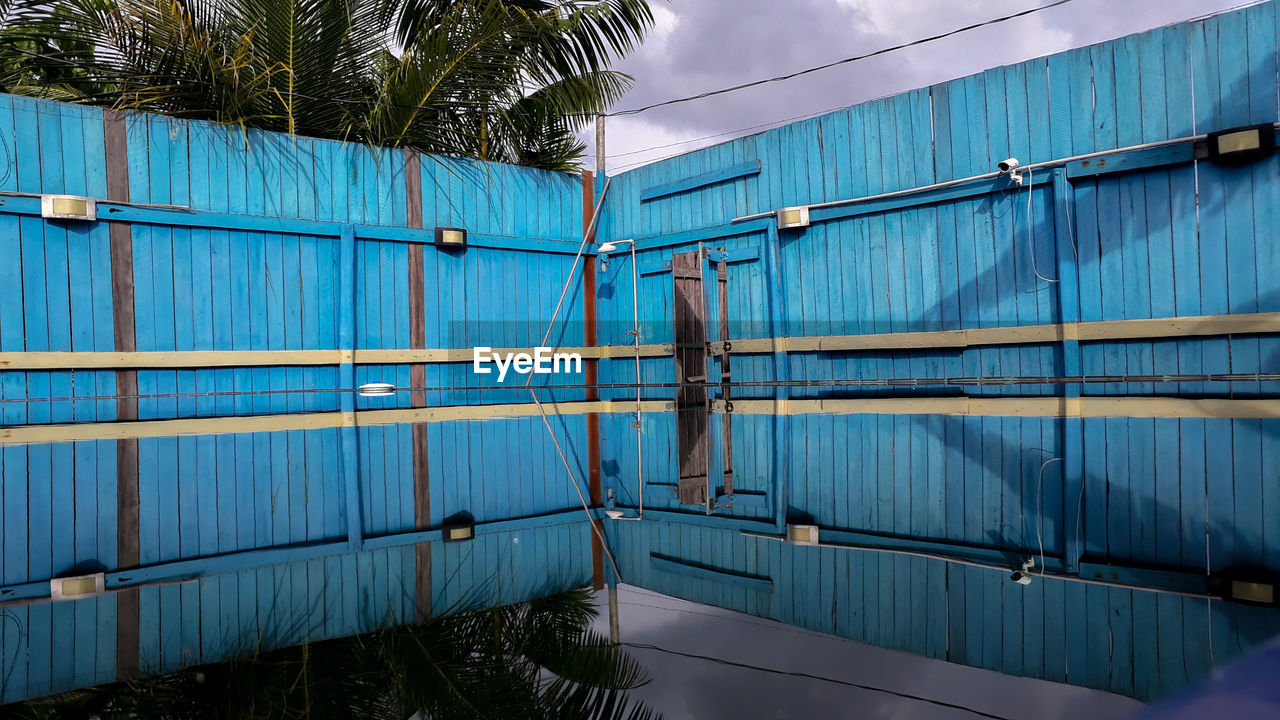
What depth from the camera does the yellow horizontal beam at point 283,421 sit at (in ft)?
16.9

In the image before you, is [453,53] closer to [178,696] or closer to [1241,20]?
[1241,20]

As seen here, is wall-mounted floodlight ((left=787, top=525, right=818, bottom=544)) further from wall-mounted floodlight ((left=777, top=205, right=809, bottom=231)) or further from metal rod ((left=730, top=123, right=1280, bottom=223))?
wall-mounted floodlight ((left=777, top=205, right=809, bottom=231))

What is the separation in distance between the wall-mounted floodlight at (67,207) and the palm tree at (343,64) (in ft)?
3.39

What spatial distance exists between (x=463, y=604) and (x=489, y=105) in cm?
719

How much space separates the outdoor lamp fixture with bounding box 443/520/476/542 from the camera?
298 cm

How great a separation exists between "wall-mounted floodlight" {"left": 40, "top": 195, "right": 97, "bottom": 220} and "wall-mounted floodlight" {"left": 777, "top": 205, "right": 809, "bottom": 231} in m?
5.66

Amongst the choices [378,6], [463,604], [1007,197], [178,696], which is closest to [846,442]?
[1007,197]

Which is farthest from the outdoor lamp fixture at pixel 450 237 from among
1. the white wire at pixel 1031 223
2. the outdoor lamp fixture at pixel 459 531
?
the white wire at pixel 1031 223

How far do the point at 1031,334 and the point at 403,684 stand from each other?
521cm

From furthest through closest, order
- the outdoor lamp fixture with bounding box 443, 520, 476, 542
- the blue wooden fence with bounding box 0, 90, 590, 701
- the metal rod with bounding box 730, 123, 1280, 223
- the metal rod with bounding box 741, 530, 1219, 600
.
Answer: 1. the metal rod with bounding box 730, 123, 1280, 223
2. the outdoor lamp fixture with bounding box 443, 520, 476, 542
3. the blue wooden fence with bounding box 0, 90, 590, 701
4. the metal rod with bounding box 741, 530, 1219, 600

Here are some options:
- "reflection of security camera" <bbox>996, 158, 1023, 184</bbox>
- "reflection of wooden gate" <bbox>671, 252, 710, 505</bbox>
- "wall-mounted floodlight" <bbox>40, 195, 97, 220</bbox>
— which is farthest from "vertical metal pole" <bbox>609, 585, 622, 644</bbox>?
"wall-mounted floodlight" <bbox>40, 195, 97, 220</bbox>

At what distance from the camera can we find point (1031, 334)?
535 centimetres

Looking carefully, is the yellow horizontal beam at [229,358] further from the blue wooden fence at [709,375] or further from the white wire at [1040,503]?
the white wire at [1040,503]

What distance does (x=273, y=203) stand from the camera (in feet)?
21.2
